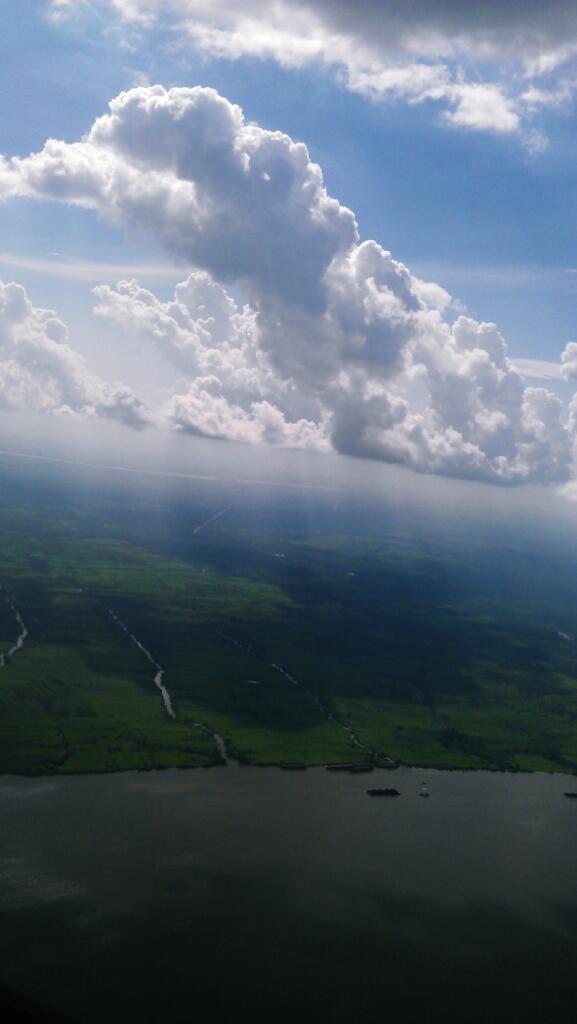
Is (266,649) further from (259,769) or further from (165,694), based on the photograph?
(259,769)

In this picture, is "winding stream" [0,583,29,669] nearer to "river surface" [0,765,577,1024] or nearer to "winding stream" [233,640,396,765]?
"winding stream" [233,640,396,765]

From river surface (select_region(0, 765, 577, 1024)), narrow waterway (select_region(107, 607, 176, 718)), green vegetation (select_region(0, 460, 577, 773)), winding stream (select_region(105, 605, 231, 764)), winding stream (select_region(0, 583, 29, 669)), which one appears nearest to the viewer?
river surface (select_region(0, 765, 577, 1024))

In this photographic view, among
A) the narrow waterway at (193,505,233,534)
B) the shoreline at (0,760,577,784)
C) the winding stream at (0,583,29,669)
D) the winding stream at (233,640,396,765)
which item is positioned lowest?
the shoreline at (0,760,577,784)

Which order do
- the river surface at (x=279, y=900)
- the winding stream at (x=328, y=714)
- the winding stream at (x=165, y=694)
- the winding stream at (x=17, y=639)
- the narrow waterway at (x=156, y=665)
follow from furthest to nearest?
the winding stream at (x=17, y=639) → the narrow waterway at (x=156, y=665) → the winding stream at (x=328, y=714) → the winding stream at (x=165, y=694) → the river surface at (x=279, y=900)

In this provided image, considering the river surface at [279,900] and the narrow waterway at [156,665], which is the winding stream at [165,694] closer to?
the narrow waterway at [156,665]

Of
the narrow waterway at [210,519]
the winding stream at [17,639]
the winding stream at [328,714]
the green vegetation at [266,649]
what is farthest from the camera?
the narrow waterway at [210,519]

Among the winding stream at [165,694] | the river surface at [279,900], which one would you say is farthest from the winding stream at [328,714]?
the winding stream at [165,694]

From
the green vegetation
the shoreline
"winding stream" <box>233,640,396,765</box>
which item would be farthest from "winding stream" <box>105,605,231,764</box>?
"winding stream" <box>233,640,396,765</box>
